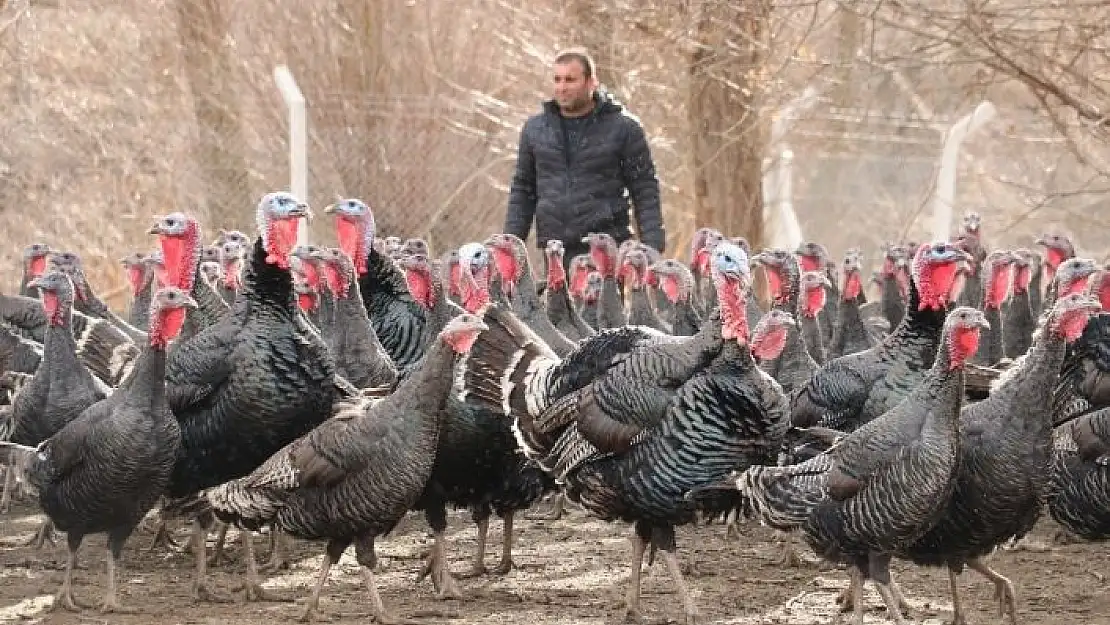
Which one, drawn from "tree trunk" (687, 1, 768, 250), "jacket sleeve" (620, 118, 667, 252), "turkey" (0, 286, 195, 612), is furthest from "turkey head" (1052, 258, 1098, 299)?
"tree trunk" (687, 1, 768, 250)

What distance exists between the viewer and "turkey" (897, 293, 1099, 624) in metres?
6.07

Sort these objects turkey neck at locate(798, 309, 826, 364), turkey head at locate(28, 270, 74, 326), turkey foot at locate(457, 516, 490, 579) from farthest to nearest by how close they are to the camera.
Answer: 1. turkey neck at locate(798, 309, 826, 364)
2. turkey head at locate(28, 270, 74, 326)
3. turkey foot at locate(457, 516, 490, 579)

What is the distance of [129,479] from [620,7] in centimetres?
607

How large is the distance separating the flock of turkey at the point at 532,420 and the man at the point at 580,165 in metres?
2.04

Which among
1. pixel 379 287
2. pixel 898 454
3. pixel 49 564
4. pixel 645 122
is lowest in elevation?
pixel 49 564

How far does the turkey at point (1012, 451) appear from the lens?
19.9 feet

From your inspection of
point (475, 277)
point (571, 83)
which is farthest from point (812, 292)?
point (475, 277)

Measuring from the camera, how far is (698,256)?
422 inches

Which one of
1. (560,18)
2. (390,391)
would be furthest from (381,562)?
(560,18)

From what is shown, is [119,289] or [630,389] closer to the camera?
[630,389]

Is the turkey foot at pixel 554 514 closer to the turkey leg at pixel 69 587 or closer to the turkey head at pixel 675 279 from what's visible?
the turkey head at pixel 675 279

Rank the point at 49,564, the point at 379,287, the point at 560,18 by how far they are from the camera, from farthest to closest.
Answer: the point at 560,18 < the point at 379,287 < the point at 49,564

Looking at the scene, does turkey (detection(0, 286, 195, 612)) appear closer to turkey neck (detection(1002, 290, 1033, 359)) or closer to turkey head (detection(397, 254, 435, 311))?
turkey head (detection(397, 254, 435, 311))

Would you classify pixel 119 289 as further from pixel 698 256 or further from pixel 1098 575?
pixel 1098 575
